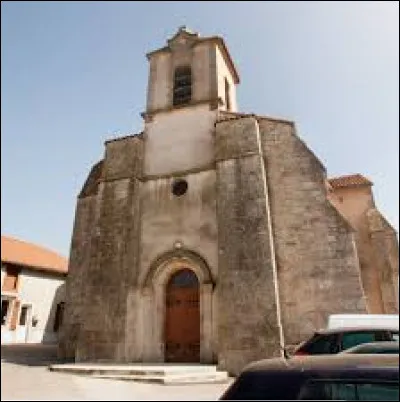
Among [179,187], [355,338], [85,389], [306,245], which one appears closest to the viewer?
[355,338]

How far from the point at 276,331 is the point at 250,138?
6363 mm

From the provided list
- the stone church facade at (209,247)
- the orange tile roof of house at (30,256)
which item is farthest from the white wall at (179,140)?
the orange tile roof of house at (30,256)

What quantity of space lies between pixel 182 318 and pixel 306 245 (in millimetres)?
4614

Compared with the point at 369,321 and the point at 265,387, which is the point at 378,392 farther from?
the point at 369,321

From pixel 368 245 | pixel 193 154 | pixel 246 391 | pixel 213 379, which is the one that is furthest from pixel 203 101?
pixel 246 391

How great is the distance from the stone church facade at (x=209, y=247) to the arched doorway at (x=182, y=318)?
0.03 m

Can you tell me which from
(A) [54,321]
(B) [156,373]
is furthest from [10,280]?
(B) [156,373]

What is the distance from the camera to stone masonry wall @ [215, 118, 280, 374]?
37.1ft

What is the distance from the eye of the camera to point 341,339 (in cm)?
635

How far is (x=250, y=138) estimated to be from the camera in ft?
45.9

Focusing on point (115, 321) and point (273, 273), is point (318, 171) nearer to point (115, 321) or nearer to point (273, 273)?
point (273, 273)

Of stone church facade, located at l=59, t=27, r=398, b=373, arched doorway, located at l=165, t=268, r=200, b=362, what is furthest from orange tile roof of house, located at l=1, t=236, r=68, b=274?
arched doorway, located at l=165, t=268, r=200, b=362

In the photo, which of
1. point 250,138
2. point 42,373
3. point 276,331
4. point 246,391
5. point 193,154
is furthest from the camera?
point 193,154

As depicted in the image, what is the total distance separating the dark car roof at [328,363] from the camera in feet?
8.54
